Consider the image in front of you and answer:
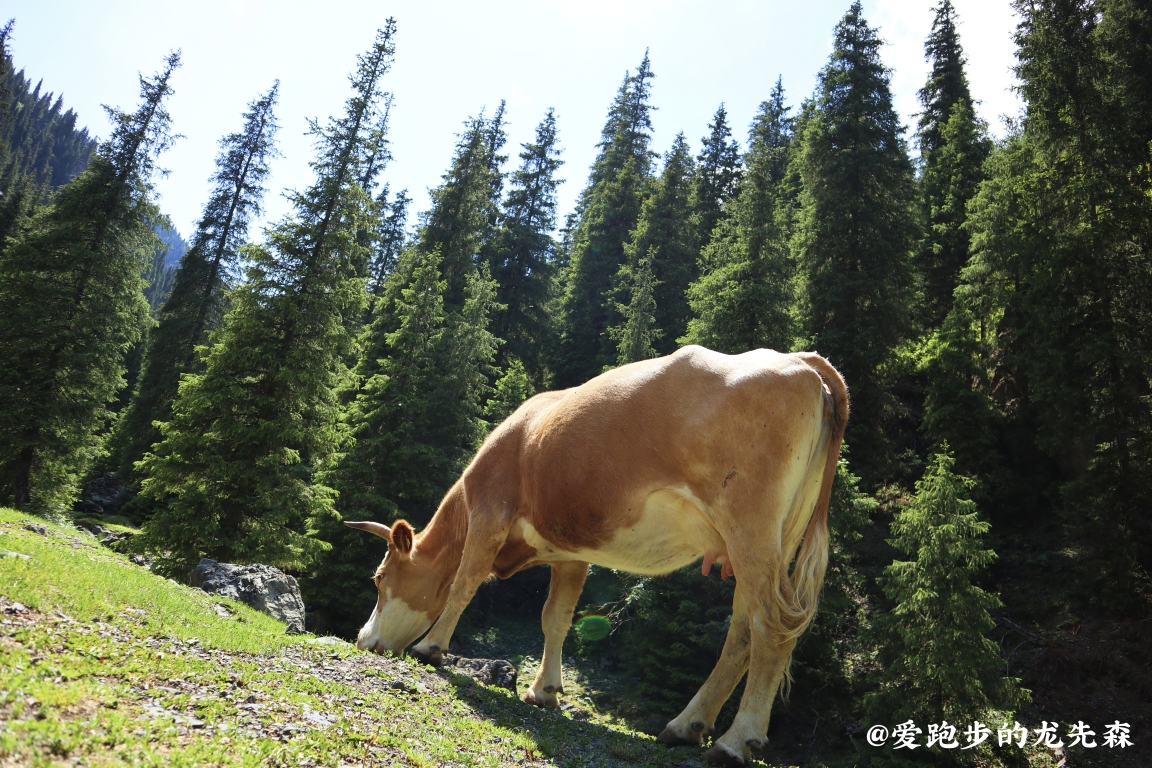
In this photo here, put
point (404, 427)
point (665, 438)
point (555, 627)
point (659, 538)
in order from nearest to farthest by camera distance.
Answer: point (665, 438)
point (659, 538)
point (555, 627)
point (404, 427)

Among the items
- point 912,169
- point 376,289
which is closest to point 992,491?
point 912,169

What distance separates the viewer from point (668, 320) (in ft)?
111

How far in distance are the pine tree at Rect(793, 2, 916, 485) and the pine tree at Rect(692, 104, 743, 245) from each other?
1634 cm

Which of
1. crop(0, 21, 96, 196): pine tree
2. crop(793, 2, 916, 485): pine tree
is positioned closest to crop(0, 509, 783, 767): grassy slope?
crop(793, 2, 916, 485): pine tree

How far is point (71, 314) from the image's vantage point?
65.0 ft

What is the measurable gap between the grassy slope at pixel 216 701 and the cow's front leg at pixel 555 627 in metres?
0.63

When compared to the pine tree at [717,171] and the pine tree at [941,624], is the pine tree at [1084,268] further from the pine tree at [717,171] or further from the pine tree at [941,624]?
the pine tree at [717,171]

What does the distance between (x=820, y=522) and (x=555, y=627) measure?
3.33 metres

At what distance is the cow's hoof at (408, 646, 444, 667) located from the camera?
6.90 meters

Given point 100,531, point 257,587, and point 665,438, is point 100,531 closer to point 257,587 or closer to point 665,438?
point 257,587

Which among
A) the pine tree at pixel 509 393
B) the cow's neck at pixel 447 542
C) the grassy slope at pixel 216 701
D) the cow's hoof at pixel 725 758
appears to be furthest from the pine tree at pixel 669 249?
the cow's hoof at pixel 725 758

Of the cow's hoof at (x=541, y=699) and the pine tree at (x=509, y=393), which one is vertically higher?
the pine tree at (x=509, y=393)

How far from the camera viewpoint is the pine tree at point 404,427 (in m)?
18.7

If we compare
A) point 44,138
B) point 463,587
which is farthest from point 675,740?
point 44,138
